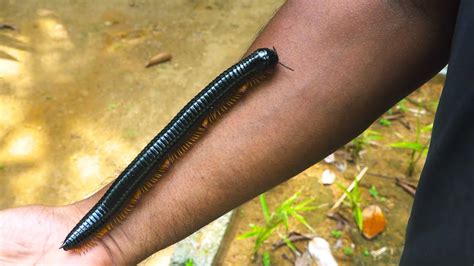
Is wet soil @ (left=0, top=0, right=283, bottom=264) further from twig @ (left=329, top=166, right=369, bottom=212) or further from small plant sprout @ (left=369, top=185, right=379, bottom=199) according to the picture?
small plant sprout @ (left=369, top=185, right=379, bottom=199)

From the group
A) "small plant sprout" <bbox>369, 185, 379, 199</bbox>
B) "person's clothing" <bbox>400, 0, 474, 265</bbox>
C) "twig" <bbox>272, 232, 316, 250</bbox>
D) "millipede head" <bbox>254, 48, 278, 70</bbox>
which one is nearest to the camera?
"person's clothing" <bbox>400, 0, 474, 265</bbox>

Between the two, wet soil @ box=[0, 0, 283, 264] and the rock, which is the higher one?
the rock

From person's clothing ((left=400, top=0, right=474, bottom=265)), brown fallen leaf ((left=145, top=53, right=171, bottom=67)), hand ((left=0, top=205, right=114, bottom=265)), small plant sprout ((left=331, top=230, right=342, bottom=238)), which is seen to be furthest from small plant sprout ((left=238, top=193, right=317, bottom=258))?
brown fallen leaf ((left=145, top=53, right=171, bottom=67))

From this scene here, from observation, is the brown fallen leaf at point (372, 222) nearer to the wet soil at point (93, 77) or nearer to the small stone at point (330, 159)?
the small stone at point (330, 159)

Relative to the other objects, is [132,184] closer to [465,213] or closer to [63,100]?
[465,213]

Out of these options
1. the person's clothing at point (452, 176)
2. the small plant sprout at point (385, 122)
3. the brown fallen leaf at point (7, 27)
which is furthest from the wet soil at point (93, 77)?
the person's clothing at point (452, 176)

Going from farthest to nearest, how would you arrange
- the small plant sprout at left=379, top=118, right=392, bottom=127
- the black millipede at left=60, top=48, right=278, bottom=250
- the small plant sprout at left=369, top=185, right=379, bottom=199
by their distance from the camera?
the small plant sprout at left=379, top=118, right=392, bottom=127 < the small plant sprout at left=369, top=185, right=379, bottom=199 < the black millipede at left=60, top=48, right=278, bottom=250

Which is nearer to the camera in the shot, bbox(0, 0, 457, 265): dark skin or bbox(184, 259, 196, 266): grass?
bbox(0, 0, 457, 265): dark skin
